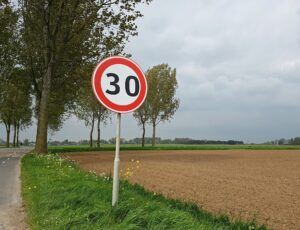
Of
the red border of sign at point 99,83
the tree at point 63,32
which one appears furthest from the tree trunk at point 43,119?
the red border of sign at point 99,83

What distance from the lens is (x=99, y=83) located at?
7801 millimetres

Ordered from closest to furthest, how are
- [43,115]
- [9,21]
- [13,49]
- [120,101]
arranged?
[120,101], [43,115], [9,21], [13,49]

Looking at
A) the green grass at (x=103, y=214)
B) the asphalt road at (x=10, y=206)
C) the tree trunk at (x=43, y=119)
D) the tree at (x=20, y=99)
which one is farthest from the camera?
the tree at (x=20, y=99)

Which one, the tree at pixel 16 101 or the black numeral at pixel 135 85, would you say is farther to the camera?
the tree at pixel 16 101

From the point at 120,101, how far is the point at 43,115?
25009mm

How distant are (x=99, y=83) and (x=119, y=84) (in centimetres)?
34

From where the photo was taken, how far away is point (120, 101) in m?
7.91

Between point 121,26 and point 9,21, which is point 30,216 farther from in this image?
point 9,21

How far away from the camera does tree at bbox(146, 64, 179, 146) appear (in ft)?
243

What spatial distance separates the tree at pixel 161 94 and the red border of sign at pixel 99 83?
6506cm

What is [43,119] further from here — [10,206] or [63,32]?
[10,206]

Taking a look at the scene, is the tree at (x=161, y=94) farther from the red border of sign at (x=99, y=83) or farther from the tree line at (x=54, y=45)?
the red border of sign at (x=99, y=83)

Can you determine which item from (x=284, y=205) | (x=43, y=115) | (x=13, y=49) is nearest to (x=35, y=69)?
(x=13, y=49)

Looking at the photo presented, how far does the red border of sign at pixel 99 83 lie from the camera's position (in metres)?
7.77
